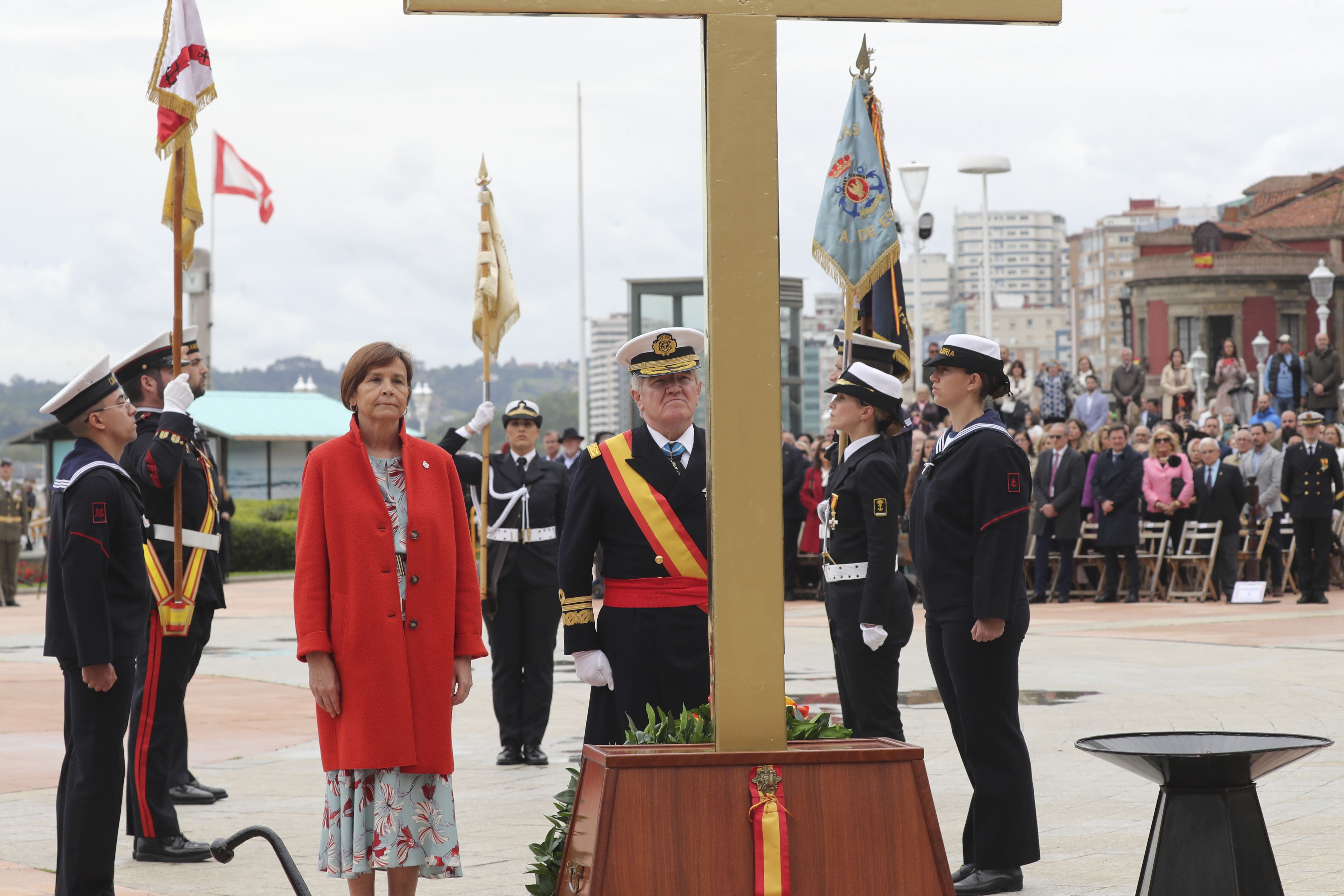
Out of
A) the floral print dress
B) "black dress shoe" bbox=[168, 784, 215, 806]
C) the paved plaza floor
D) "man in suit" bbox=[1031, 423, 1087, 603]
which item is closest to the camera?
the floral print dress

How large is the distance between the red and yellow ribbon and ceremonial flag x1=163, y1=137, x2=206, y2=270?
5.34m

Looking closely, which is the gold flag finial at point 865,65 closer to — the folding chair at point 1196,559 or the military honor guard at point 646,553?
the military honor guard at point 646,553

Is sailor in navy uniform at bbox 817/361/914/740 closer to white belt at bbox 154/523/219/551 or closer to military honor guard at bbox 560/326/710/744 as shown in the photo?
military honor guard at bbox 560/326/710/744

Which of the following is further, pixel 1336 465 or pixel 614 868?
pixel 1336 465

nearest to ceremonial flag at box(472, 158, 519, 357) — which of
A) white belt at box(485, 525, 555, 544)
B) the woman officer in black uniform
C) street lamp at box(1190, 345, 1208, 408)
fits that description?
white belt at box(485, 525, 555, 544)

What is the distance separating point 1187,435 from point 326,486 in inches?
751

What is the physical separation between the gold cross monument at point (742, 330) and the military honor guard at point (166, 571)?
3.90m

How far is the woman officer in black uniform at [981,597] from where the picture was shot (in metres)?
5.54

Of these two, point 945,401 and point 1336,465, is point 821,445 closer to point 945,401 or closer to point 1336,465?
point 1336,465

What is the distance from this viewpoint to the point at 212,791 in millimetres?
7711

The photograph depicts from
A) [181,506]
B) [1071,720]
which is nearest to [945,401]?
[181,506]

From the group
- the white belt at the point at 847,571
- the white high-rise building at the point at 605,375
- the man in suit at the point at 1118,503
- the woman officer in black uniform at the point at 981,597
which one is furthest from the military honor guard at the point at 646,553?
the white high-rise building at the point at 605,375

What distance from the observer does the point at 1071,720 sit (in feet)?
31.3

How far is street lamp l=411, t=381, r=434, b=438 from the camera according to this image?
36.5 m
